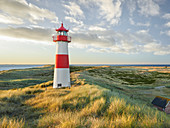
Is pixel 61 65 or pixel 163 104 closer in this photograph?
pixel 61 65

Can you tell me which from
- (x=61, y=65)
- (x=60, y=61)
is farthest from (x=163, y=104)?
(x=60, y=61)

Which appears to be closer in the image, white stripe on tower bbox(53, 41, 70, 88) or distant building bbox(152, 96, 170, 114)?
white stripe on tower bbox(53, 41, 70, 88)

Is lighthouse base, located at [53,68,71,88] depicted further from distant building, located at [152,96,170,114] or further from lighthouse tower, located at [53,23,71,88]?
distant building, located at [152,96,170,114]

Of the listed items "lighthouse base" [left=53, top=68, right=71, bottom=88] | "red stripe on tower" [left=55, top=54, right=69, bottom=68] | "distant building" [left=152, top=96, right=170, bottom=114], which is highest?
"red stripe on tower" [left=55, top=54, right=69, bottom=68]

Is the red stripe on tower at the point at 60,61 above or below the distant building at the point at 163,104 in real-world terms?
above

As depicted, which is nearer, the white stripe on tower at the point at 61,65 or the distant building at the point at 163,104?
the white stripe on tower at the point at 61,65

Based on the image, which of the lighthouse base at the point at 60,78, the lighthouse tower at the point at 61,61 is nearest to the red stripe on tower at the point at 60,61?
the lighthouse tower at the point at 61,61

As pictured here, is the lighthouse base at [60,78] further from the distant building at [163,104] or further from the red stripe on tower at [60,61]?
the distant building at [163,104]

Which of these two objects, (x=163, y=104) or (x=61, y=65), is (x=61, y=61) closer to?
(x=61, y=65)

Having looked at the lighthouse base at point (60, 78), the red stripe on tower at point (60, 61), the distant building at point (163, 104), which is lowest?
the distant building at point (163, 104)

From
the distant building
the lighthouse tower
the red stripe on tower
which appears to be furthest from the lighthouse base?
the distant building

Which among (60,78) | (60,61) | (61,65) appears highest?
(60,61)

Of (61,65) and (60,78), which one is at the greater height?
(61,65)

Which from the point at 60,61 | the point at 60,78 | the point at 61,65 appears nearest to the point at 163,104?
the point at 60,78
